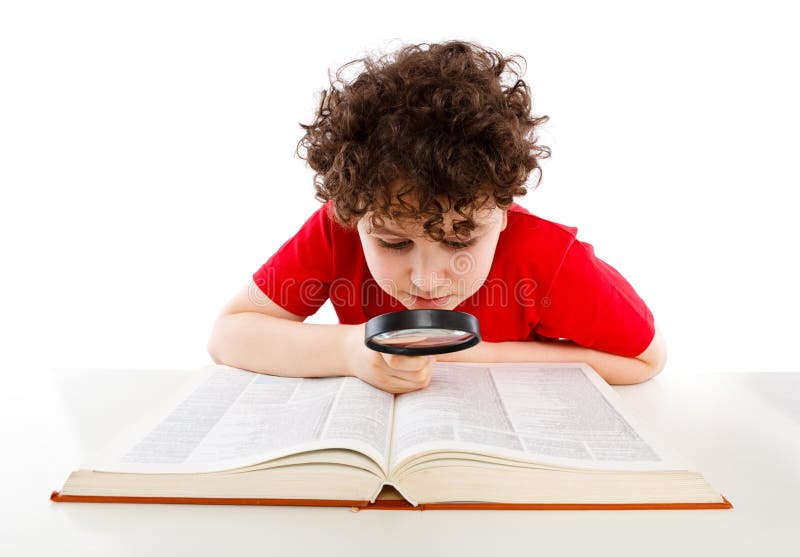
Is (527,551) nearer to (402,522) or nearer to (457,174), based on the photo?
(402,522)

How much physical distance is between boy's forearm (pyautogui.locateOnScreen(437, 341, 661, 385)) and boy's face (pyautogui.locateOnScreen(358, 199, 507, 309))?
0.56 feet

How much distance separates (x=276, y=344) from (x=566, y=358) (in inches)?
26.5

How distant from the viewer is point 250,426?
1133 millimetres

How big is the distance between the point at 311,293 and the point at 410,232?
0.57 meters

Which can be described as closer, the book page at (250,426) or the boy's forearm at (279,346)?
the book page at (250,426)

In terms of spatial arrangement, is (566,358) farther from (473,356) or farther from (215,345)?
(215,345)

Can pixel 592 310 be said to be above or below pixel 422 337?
below

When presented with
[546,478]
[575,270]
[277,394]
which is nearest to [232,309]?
[277,394]

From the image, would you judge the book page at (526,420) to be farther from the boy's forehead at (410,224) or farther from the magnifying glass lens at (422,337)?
the boy's forehead at (410,224)

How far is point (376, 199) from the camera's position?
1.24 m

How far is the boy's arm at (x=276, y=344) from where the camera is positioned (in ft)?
4.71

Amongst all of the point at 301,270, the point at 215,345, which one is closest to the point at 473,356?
the point at 301,270

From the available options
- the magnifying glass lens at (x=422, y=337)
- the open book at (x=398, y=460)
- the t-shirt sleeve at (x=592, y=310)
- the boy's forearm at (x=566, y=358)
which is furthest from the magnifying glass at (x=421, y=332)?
the t-shirt sleeve at (x=592, y=310)

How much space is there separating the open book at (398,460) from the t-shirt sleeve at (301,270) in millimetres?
575
